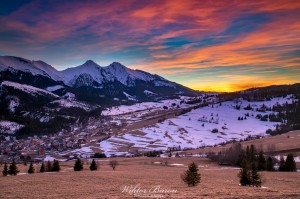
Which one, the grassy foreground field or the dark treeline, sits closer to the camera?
the grassy foreground field

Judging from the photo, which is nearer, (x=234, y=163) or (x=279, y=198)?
(x=279, y=198)

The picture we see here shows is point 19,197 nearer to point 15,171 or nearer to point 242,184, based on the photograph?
point 242,184

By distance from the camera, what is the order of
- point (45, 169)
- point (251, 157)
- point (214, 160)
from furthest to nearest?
1. point (214, 160)
2. point (251, 157)
3. point (45, 169)

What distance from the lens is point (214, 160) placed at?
→ 172625 mm

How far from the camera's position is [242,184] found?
62688 millimetres

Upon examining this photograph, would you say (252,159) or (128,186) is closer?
(128,186)

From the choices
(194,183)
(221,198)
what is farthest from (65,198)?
(194,183)

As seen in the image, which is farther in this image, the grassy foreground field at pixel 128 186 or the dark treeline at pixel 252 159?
the dark treeline at pixel 252 159

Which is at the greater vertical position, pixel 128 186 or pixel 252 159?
pixel 128 186

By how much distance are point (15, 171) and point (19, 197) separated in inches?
2212

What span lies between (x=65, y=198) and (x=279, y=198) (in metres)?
29.1

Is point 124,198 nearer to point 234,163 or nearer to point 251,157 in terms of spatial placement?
point 251,157

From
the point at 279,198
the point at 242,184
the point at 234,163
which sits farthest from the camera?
the point at 234,163

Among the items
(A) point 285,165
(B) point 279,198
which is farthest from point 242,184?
(A) point 285,165
